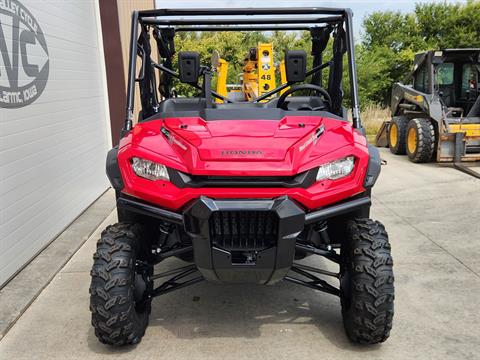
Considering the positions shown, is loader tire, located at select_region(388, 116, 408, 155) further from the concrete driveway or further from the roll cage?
the roll cage

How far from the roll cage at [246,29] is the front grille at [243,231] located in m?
1.01

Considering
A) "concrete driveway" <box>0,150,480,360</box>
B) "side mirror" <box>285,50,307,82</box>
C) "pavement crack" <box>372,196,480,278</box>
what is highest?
"side mirror" <box>285,50,307,82</box>

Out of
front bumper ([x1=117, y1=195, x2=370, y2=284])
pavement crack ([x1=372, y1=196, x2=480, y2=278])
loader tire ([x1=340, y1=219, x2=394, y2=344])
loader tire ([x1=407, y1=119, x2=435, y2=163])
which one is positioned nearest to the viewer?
→ front bumper ([x1=117, y1=195, x2=370, y2=284])

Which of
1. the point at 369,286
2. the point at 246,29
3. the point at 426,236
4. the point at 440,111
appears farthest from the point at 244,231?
the point at 440,111

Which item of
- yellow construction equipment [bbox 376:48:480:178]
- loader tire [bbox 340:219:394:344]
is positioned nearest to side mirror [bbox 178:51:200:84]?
loader tire [bbox 340:219:394:344]

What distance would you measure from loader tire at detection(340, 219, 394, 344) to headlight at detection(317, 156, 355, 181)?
425 millimetres

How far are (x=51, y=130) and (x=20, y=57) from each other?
972mm

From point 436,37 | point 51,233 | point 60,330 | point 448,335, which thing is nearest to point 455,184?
point 448,335

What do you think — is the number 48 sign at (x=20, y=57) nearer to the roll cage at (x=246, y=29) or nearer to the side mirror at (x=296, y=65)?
the roll cage at (x=246, y=29)

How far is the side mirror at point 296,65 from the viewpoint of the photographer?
342cm

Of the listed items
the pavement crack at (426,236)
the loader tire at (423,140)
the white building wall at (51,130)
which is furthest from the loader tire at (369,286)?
the loader tire at (423,140)

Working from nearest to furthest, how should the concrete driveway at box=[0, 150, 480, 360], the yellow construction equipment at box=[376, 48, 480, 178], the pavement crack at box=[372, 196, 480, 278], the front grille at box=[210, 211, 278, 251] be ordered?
the front grille at box=[210, 211, 278, 251] → the concrete driveway at box=[0, 150, 480, 360] → the pavement crack at box=[372, 196, 480, 278] → the yellow construction equipment at box=[376, 48, 480, 178]

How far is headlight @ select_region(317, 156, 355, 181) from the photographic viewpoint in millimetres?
2695

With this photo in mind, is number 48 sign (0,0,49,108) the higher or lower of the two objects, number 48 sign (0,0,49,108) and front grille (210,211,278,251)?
the higher
